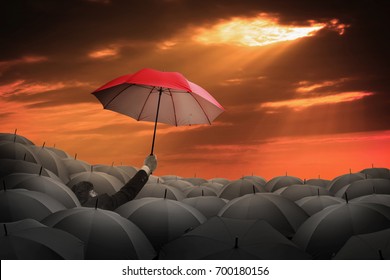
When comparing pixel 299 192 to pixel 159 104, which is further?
pixel 299 192

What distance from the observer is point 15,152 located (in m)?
16.1

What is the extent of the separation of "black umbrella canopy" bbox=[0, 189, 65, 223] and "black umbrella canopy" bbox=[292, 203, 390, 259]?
4.69m

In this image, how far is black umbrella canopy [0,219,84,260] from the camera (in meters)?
6.88

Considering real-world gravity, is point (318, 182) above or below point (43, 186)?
below

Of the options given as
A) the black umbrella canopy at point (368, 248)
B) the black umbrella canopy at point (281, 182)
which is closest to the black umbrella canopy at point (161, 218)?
the black umbrella canopy at point (368, 248)

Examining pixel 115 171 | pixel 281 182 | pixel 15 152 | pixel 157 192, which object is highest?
pixel 15 152

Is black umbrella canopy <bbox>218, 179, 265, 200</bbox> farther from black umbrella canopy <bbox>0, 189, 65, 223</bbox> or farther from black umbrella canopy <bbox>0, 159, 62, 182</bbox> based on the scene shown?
black umbrella canopy <bbox>0, 189, 65, 223</bbox>

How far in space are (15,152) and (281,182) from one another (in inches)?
419

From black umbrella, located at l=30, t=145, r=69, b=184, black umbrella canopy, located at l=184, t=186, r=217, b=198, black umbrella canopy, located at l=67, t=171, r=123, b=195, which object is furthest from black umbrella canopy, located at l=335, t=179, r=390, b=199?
black umbrella, located at l=30, t=145, r=69, b=184

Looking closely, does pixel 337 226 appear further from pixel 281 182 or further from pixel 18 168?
pixel 281 182

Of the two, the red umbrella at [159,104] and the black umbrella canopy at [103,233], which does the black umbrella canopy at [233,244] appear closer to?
the black umbrella canopy at [103,233]

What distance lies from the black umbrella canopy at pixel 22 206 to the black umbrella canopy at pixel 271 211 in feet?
12.8

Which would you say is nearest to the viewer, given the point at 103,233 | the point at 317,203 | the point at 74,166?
the point at 103,233

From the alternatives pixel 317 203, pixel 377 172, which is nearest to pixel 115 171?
pixel 317 203
